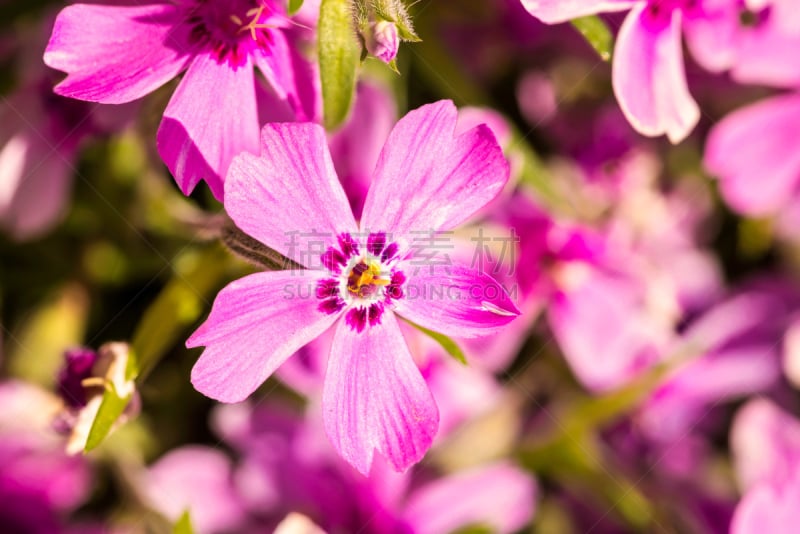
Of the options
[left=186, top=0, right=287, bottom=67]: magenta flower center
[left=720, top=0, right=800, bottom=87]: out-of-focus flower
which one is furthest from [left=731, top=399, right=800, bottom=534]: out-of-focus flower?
[left=186, top=0, right=287, bottom=67]: magenta flower center

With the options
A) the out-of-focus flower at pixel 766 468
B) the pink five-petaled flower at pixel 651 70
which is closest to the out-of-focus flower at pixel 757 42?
the pink five-petaled flower at pixel 651 70

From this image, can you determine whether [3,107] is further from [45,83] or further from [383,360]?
[383,360]

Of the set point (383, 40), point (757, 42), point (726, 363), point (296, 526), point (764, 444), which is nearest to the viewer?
point (383, 40)

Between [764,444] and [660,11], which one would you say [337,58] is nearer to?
[660,11]

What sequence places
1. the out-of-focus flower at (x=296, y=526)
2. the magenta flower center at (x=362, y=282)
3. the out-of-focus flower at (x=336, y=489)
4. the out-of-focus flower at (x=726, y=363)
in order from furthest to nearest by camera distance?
the out-of-focus flower at (x=726, y=363), the out-of-focus flower at (x=336, y=489), the out-of-focus flower at (x=296, y=526), the magenta flower center at (x=362, y=282)

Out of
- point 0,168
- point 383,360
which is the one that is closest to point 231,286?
point 383,360

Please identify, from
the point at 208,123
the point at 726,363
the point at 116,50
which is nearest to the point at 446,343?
the point at 208,123

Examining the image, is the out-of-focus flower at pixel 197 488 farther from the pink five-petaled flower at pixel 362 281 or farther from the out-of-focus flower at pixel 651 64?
the out-of-focus flower at pixel 651 64
